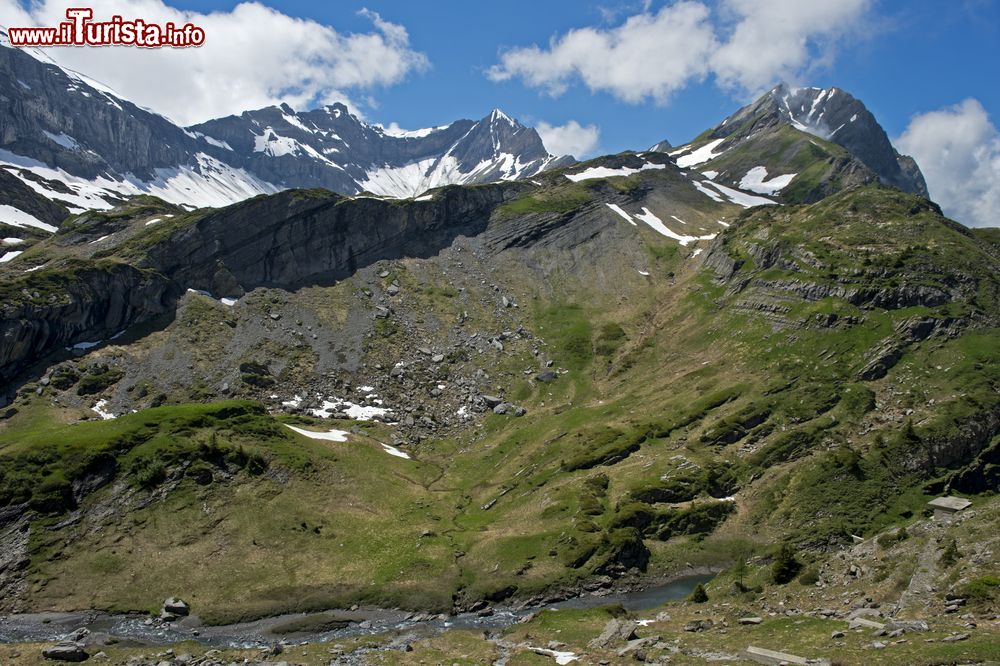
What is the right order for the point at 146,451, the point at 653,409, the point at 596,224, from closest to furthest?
the point at 146,451
the point at 653,409
the point at 596,224

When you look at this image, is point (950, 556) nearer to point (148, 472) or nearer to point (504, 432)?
point (504, 432)

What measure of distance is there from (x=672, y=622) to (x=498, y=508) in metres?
41.8

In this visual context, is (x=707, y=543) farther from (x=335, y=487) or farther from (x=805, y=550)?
(x=335, y=487)

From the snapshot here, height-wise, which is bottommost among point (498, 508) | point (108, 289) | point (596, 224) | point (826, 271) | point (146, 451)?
point (498, 508)

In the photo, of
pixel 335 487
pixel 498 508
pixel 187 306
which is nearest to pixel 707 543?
pixel 498 508

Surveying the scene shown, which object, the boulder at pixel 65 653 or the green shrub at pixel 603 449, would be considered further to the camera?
the green shrub at pixel 603 449

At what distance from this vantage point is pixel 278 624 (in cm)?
6788

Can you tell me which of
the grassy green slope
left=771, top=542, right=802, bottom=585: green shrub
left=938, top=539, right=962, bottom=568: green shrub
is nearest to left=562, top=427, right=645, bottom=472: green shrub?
the grassy green slope

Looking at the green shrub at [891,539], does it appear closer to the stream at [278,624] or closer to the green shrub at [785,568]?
the green shrub at [785,568]

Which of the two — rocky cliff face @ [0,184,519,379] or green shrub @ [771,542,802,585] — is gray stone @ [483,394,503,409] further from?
green shrub @ [771,542,802,585]

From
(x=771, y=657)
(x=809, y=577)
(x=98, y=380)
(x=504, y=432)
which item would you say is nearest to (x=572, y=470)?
(x=504, y=432)

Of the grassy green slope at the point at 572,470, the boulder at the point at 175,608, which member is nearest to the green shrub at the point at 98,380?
the grassy green slope at the point at 572,470

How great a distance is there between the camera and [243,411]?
99.5 metres

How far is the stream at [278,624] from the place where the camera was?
63.7m
